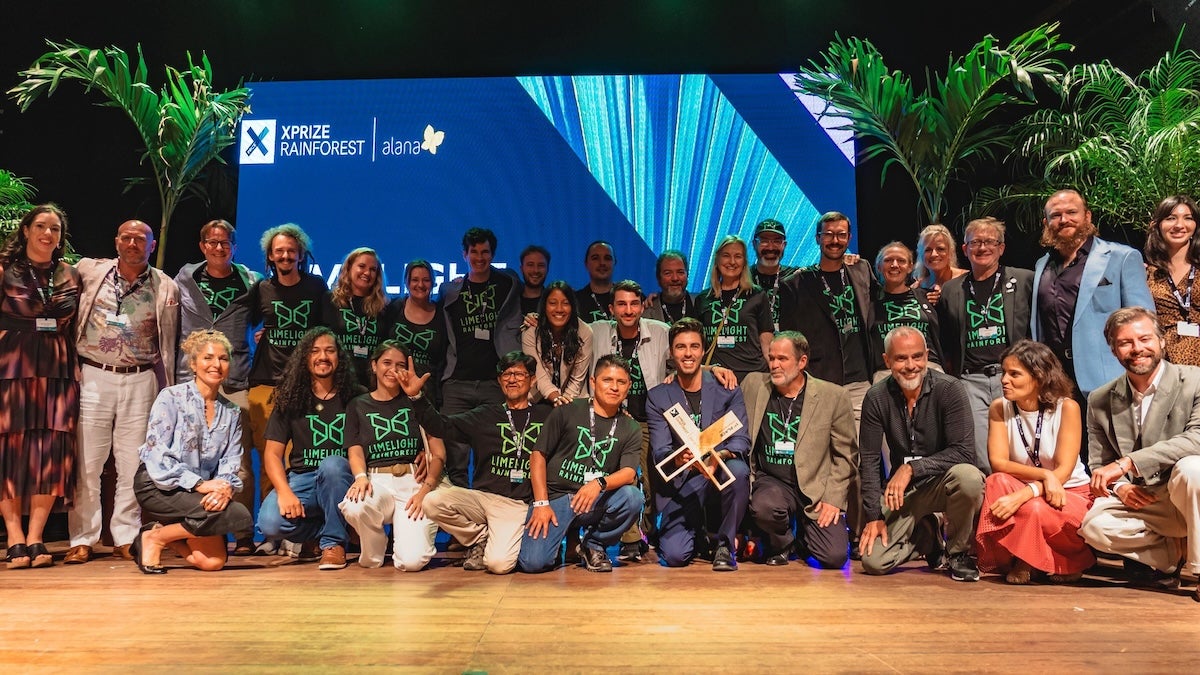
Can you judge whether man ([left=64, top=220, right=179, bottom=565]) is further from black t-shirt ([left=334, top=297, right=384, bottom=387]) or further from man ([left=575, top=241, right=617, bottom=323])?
man ([left=575, top=241, right=617, bottom=323])

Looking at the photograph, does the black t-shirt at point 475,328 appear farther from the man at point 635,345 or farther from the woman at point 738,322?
the woman at point 738,322

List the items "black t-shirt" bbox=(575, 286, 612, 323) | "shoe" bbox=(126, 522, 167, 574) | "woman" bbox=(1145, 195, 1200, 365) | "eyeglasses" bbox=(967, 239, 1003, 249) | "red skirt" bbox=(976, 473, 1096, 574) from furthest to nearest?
"black t-shirt" bbox=(575, 286, 612, 323) < "eyeglasses" bbox=(967, 239, 1003, 249) < "woman" bbox=(1145, 195, 1200, 365) < "shoe" bbox=(126, 522, 167, 574) < "red skirt" bbox=(976, 473, 1096, 574)

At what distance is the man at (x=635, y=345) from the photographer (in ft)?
15.8

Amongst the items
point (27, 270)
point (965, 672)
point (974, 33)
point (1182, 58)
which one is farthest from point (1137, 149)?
point (27, 270)

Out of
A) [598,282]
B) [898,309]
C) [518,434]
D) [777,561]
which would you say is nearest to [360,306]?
[518,434]

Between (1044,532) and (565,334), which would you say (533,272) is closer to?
(565,334)

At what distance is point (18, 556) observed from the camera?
4.29 metres

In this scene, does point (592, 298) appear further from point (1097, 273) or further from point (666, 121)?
point (1097, 273)

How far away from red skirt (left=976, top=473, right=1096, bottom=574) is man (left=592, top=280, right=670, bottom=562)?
1734 mm

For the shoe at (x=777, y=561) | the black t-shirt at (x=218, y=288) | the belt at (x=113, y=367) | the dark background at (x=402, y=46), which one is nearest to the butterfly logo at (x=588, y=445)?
the shoe at (x=777, y=561)

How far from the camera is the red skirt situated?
380 cm

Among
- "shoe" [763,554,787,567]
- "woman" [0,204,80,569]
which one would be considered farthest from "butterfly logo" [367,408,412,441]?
"shoe" [763,554,787,567]

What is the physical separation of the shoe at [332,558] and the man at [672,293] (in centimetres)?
214

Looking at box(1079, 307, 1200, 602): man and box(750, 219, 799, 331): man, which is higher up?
box(750, 219, 799, 331): man
